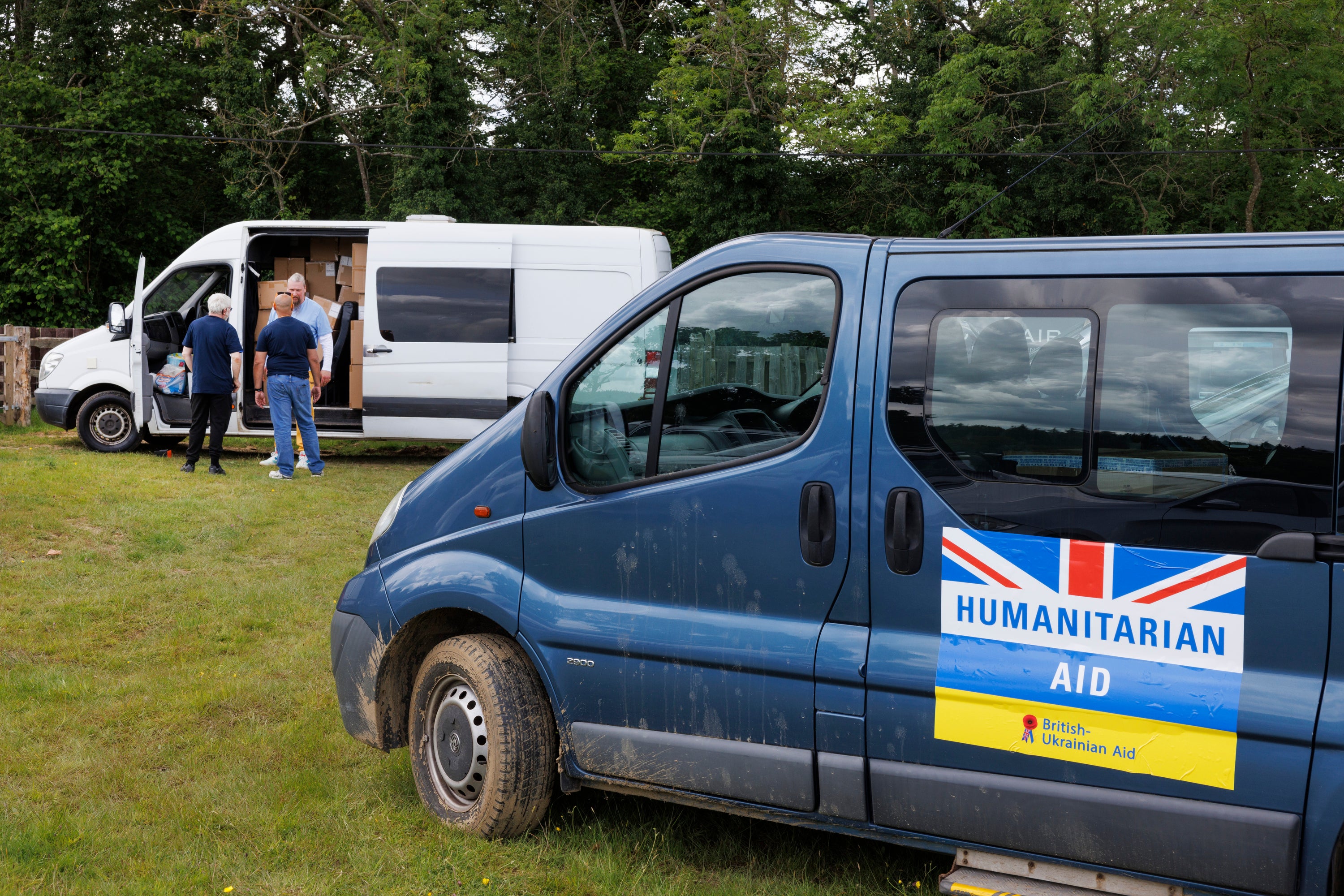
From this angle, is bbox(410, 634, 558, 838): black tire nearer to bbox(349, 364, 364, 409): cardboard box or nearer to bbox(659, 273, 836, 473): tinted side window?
bbox(659, 273, 836, 473): tinted side window

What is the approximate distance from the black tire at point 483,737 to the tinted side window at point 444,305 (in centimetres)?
964

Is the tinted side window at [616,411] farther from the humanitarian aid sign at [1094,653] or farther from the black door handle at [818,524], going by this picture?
the humanitarian aid sign at [1094,653]

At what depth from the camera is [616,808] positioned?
162 inches

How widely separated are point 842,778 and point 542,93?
2601cm

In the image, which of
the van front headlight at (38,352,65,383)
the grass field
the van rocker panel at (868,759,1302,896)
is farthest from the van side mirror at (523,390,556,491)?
the van front headlight at (38,352,65,383)

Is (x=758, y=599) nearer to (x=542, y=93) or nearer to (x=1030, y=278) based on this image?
(x=1030, y=278)

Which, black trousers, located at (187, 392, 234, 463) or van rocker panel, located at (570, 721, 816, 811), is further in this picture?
black trousers, located at (187, 392, 234, 463)

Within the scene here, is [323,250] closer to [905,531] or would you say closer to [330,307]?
[330,307]

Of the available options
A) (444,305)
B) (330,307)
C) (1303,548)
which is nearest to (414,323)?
(444,305)

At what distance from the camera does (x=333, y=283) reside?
50.2ft

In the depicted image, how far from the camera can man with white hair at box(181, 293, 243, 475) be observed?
11359 millimetres

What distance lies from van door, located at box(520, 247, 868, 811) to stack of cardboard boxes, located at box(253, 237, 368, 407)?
10.3 m

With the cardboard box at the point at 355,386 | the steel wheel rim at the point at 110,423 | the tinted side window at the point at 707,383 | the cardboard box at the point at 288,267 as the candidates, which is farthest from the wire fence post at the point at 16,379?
the tinted side window at the point at 707,383

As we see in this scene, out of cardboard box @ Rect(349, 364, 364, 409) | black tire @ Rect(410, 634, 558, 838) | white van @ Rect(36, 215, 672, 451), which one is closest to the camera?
black tire @ Rect(410, 634, 558, 838)
